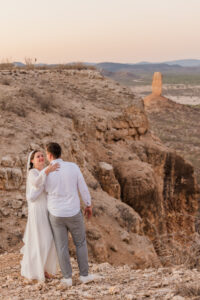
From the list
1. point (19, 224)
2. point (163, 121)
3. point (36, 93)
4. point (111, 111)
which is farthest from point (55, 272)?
point (163, 121)

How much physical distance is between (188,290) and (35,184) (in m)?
1.77

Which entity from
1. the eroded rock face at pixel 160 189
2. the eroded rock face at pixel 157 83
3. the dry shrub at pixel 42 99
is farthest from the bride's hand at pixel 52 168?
the eroded rock face at pixel 157 83

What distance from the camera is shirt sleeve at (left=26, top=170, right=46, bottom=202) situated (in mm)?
3975

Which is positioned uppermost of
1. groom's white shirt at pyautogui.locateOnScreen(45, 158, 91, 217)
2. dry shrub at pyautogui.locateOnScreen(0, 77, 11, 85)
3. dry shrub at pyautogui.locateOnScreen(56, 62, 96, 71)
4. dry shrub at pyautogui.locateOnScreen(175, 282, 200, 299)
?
dry shrub at pyautogui.locateOnScreen(56, 62, 96, 71)

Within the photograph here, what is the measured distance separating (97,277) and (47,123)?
462 centimetres

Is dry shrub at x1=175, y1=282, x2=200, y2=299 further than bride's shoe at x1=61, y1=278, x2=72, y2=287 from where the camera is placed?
No

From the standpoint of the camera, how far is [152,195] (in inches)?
381

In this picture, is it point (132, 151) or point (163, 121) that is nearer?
point (132, 151)

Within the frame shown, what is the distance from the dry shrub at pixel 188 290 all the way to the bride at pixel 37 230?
1.39 metres

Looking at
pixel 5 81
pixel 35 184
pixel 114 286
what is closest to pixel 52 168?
pixel 35 184

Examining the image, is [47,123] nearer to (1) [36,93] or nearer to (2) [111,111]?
(1) [36,93]

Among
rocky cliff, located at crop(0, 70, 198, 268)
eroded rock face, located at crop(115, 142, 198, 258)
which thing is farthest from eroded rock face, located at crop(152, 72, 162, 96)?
eroded rock face, located at crop(115, 142, 198, 258)

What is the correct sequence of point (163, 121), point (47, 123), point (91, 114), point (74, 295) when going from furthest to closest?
point (163, 121), point (91, 114), point (47, 123), point (74, 295)

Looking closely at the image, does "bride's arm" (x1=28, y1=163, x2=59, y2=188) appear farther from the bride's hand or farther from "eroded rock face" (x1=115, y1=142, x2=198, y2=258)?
"eroded rock face" (x1=115, y1=142, x2=198, y2=258)
